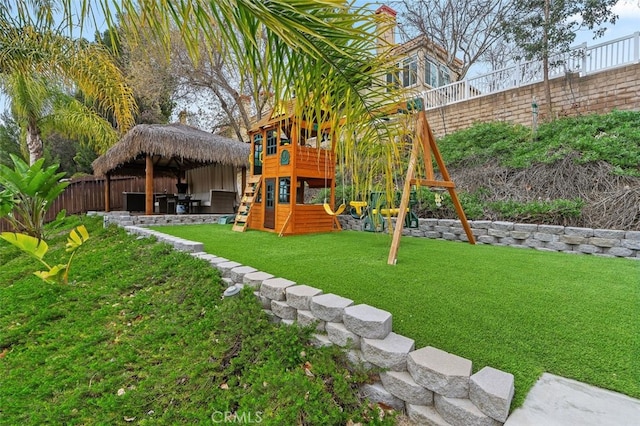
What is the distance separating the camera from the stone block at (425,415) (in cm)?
162

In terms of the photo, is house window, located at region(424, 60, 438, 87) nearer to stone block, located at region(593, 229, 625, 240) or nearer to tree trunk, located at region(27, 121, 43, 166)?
stone block, located at region(593, 229, 625, 240)

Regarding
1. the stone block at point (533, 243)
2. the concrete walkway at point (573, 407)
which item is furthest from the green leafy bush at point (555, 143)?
the concrete walkway at point (573, 407)

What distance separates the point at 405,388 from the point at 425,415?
0.16 metres

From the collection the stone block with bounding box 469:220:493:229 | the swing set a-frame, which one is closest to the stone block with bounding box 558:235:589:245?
the stone block with bounding box 469:220:493:229

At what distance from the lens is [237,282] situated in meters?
3.44

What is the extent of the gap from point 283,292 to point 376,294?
951mm

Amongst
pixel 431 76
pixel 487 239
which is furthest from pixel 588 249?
pixel 431 76

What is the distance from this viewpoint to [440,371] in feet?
5.30

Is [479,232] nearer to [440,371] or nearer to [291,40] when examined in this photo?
[440,371]

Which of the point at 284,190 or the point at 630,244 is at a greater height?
the point at 284,190

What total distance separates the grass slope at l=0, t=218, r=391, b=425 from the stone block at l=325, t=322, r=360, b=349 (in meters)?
0.10

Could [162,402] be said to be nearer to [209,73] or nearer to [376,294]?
[376,294]

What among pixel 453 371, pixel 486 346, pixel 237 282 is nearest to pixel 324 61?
pixel 453 371

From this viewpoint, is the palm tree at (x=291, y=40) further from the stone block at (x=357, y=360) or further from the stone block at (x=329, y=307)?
the stone block at (x=357, y=360)
